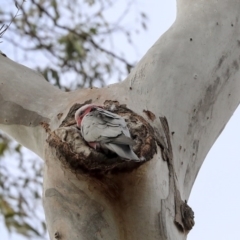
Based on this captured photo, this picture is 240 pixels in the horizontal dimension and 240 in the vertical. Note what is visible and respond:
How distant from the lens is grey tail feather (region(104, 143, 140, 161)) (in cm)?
94

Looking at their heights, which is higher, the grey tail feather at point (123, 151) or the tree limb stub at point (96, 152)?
the grey tail feather at point (123, 151)

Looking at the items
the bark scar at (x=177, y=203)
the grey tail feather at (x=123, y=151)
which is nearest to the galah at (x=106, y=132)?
the grey tail feather at (x=123, y=151)

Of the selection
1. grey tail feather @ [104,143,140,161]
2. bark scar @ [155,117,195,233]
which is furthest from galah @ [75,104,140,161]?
bark scar @ [155,117,195,233]

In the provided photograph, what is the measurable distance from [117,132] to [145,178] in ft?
0.35

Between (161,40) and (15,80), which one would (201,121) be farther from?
(15,80)

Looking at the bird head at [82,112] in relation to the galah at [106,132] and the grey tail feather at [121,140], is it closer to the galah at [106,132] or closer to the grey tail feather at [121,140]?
the galah at [106,132]

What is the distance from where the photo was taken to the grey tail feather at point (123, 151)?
3.09 ft

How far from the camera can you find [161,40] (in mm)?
1369

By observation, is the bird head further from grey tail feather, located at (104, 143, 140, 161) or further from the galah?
grey tail feather, located at (104, 143, 140, 161)

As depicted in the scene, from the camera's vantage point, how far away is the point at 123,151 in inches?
37.2

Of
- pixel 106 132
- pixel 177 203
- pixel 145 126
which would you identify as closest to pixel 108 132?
pixel 106 132

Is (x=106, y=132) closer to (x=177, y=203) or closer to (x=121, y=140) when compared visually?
(x=121, y=140)

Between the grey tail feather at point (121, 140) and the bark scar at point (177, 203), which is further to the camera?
the bark scar at point (177, 203)

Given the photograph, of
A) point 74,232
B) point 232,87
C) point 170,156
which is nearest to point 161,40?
point 232,87
